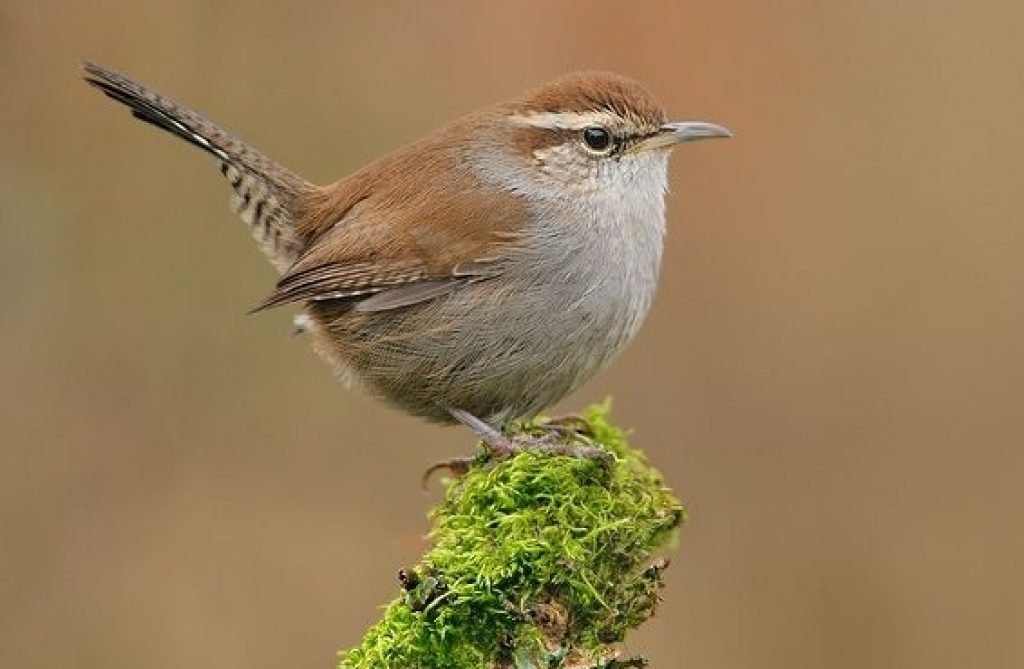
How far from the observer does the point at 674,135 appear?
17.1ft

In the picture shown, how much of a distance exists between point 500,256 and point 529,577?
1.80 meters

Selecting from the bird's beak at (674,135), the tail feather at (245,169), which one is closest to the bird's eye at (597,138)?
the bird's beak at (674,135)

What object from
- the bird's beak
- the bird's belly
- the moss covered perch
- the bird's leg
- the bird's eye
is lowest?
the moss covered perch

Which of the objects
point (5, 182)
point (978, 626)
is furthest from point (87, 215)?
point (978, 626)

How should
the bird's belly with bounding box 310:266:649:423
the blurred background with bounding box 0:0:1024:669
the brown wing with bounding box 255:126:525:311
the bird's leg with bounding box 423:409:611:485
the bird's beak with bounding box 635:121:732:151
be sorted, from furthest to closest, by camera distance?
the blurred background with bounding box 0:0:1024:669 → the bird's beak with bounding box 635:121:732:151 → the brown wing with bounding box 255:126:525:311 → the bird's belly with bounding box 310:266:649:423 → the bird's leg with bounding box 423:409:611:485

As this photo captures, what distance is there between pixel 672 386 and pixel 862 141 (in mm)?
1947

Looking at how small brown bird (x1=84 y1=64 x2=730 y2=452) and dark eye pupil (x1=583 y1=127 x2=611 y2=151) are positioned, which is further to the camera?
dark eye pupil (x1=583 y1=127 x2=611 y2=151)

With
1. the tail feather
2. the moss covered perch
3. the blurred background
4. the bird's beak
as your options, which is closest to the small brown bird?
the bird's beak

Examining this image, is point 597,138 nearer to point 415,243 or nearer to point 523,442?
point 415,243

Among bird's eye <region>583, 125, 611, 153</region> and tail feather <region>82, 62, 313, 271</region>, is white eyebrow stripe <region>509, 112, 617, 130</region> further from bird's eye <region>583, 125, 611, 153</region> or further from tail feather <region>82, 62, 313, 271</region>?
tail feather <region>82, 62, 313, 271</region>

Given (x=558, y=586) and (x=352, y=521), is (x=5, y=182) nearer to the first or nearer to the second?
(x=352, y=521)

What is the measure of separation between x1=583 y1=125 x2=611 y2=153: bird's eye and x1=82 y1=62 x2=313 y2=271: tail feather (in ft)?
3.98

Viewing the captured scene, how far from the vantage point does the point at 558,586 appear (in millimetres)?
3480

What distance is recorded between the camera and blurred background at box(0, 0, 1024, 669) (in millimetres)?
7145
